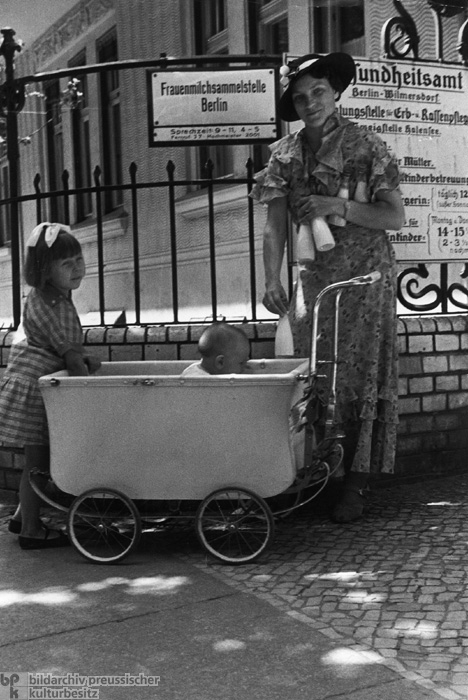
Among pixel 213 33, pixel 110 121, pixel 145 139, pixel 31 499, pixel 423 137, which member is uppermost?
pixel 213 33

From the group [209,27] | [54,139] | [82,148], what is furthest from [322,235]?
[209,27]

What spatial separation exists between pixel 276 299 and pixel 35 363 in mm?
1117

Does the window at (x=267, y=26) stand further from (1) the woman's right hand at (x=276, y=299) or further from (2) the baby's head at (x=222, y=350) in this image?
(2) the baby's head at (x=222, y=350)

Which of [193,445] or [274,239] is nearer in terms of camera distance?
[193,445]

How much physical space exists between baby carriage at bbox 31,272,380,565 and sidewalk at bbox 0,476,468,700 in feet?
0.58

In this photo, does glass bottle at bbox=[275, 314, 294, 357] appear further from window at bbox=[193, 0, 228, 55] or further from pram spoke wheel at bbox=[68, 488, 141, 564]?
window at bbox=[193, 0, 228, 55]

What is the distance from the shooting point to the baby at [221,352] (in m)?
4.20

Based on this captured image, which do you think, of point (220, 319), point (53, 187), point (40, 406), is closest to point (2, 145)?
point (53, 187)

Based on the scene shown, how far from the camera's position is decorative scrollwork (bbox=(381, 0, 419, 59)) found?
17.9 feet

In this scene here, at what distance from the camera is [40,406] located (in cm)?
443

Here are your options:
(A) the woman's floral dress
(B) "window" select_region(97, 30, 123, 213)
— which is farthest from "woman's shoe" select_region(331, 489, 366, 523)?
(B) "window" select_region(97, 30, 123, 213)

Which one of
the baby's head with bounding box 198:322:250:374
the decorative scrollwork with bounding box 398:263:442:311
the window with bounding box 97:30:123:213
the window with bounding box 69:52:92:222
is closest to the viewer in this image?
the baby's head with bounding box 198:322:250:374

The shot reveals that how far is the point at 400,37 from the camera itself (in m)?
5.46

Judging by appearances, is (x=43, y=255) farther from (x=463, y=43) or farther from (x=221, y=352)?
(x=463, y=43)
